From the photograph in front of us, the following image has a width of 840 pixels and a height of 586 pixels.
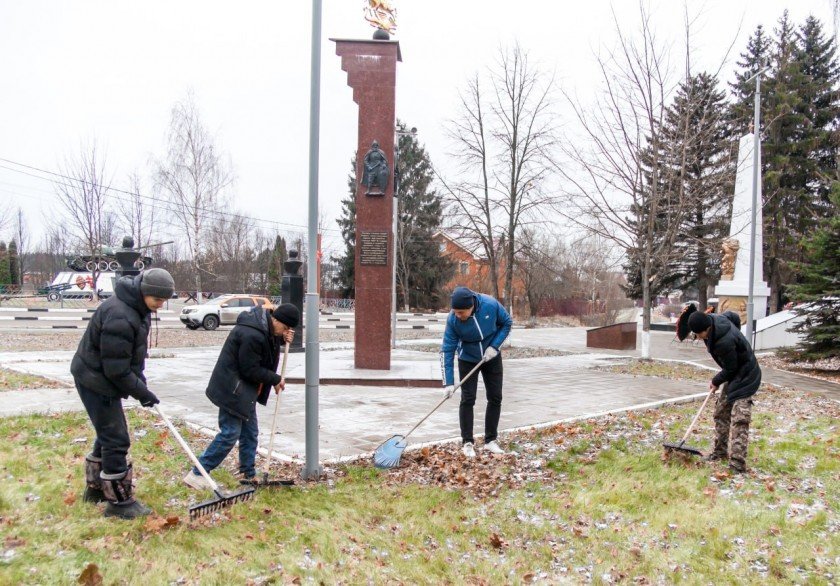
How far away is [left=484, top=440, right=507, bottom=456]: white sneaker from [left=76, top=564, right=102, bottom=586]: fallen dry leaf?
366cm

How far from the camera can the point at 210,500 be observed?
412 cm

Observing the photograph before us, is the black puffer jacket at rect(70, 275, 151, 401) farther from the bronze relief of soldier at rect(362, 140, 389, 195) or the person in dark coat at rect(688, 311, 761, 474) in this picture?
the bronze relief of soldier at rect(362, 140, 389, 195)

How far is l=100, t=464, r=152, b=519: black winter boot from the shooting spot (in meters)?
4.05

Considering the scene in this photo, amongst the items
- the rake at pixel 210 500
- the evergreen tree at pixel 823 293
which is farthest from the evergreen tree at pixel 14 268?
the rake at pixel 210 500

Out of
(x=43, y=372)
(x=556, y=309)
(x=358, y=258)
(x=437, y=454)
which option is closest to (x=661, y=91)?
(x=358, y=258)

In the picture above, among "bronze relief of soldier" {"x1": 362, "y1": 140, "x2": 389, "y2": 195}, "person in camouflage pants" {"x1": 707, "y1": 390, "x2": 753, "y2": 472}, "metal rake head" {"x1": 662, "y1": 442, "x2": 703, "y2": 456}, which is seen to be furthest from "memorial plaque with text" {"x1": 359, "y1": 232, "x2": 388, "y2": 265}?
"person in camouflage pants" {"x1": 707, "y1": 390, "x2": 753, "y2": 472}

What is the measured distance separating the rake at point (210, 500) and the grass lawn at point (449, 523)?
2.7 inches

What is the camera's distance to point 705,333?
209 inches

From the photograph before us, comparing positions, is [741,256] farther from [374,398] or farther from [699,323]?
[699,323]

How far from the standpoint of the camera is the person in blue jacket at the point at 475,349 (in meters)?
5.89

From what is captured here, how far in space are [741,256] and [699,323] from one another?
868 inches

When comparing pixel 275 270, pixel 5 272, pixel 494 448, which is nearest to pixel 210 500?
pixel 494 448

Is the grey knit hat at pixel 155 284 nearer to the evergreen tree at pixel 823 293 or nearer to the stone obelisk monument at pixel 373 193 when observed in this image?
the stone obelisk monument at pixel 373 193

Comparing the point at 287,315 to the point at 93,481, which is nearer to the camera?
the point at 93,481
